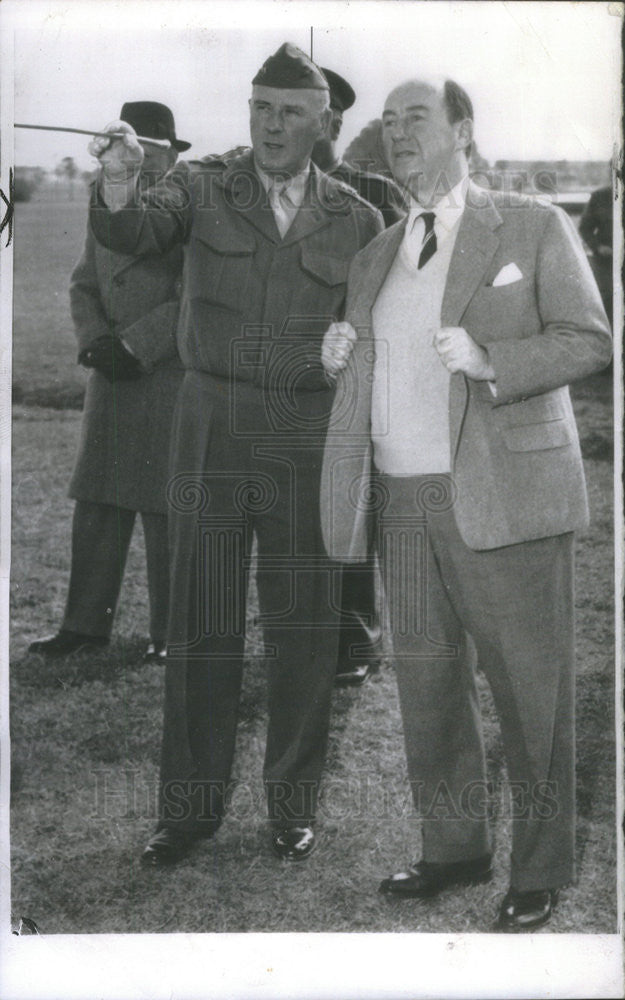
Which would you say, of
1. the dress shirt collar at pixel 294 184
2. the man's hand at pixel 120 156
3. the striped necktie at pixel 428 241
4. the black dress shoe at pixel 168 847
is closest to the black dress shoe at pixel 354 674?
the black dress shoe at pixel 168 847

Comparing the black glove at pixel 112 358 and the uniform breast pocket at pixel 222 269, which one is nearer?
the uniform breast pocket at pixel 222 269

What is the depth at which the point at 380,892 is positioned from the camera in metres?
2.99

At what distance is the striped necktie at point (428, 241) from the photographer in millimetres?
2756

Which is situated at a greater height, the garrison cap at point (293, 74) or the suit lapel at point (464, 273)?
the garrison cap at point (293, 74)

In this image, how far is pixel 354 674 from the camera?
3131 millimetres

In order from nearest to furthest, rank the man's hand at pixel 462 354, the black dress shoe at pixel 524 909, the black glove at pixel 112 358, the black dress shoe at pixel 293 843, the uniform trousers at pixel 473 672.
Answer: the man's hand at pixel 462 354, the uniform trousers at pixel 473 672, the black dress shoe at pixel 524 909, the black dress shoe at pixel 293 843, the black glove at pixel 112 358

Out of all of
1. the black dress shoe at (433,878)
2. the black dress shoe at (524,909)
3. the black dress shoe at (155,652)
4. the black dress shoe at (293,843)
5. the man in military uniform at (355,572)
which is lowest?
the black dress shoe at (524,909)

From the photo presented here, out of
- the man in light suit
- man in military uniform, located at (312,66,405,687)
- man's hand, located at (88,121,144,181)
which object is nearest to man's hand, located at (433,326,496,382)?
the man in light suit

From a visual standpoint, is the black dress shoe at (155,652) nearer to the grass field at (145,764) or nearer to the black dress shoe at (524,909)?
the grass field at (145,764)

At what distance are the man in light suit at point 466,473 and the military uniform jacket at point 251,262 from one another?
10 cm

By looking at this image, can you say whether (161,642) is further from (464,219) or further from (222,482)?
(464,219)

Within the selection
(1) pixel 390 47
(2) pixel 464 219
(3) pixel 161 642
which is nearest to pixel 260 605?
(3) pixel 161 642

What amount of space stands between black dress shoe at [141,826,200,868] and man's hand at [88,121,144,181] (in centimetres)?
166

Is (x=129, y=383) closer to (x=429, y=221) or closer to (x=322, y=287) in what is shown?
(x=322, y=287)
